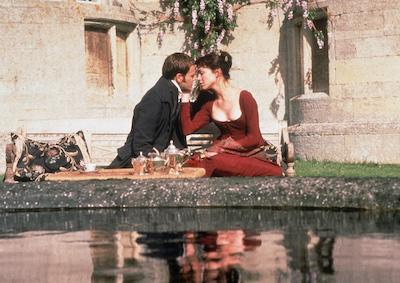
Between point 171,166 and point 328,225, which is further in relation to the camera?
point 171,166

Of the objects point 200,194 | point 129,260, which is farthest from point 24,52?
point 129,260

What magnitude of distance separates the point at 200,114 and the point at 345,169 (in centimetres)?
645

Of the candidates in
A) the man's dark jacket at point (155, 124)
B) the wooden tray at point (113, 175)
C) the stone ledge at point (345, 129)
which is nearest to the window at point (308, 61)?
the stone ledge at point (345, 129)

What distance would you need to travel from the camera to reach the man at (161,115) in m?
9.35

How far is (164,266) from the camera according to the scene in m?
3.83

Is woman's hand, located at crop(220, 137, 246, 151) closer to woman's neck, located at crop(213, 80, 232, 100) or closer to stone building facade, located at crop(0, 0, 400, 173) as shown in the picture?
woman's neck, located at crop(213, 80, 232, 100)

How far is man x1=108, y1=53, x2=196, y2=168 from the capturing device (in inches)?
368

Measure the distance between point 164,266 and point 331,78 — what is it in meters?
13.9

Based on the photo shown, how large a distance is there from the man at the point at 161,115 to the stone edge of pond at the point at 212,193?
3.26 metres

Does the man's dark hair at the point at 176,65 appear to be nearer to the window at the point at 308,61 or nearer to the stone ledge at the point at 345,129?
the stone ledge at the point at 345,129

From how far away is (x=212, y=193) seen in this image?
5.75 meters

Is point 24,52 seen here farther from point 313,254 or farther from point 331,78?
point 313,254

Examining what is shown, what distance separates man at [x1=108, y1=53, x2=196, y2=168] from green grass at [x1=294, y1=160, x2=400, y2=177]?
16.4ft

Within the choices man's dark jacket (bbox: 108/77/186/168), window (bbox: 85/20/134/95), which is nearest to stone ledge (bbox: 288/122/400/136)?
window (bbox: 85/20/134/95)
